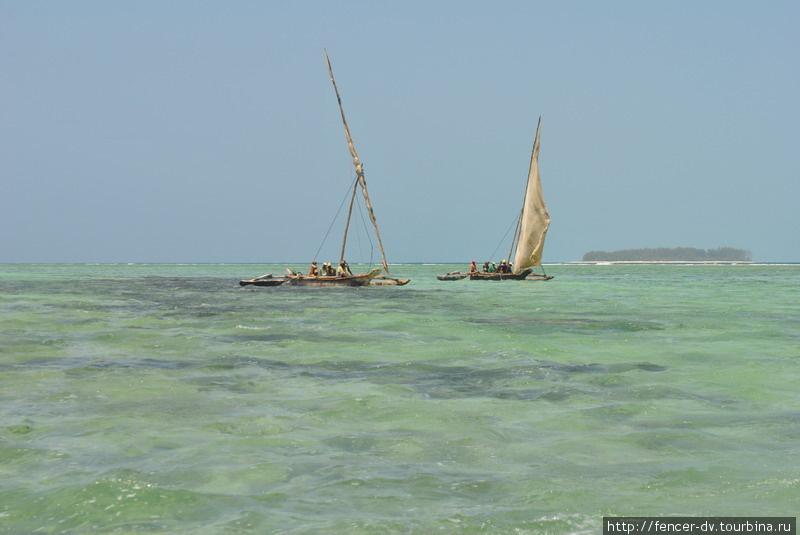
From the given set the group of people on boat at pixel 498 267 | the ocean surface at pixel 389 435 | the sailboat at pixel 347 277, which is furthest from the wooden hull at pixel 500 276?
the ocean surface at pixel 389 435

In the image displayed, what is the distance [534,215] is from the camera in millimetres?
59719

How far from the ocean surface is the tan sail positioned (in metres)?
42.3

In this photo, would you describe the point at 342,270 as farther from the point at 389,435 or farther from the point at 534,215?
the point at 389,435

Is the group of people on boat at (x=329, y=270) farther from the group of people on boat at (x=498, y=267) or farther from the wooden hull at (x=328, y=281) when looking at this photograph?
the group of people on boat at (x=498, y=267)

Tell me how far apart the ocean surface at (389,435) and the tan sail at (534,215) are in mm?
42328

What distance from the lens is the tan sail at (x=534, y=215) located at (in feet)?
195

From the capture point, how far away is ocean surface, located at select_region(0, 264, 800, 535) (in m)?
5.58

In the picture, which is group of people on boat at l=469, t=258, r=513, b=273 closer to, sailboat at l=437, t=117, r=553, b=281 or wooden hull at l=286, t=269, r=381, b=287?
sailboat at l=437, t=117, r=553, b=281

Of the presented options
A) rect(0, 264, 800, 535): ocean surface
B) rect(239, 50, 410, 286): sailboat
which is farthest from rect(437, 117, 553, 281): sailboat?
rect(0, 264, 800, 535): ocean surface

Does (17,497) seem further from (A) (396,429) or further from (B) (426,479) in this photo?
(A) (396,429)

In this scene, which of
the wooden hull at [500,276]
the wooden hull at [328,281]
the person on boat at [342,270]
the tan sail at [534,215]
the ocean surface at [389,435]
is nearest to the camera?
the ocean surface at [389,435]

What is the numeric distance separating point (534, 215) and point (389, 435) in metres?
53.1

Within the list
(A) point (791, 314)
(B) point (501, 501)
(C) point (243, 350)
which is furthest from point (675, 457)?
(A) point (791, 314)

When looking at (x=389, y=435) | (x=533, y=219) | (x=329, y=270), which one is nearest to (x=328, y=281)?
(x=329, y=270)
